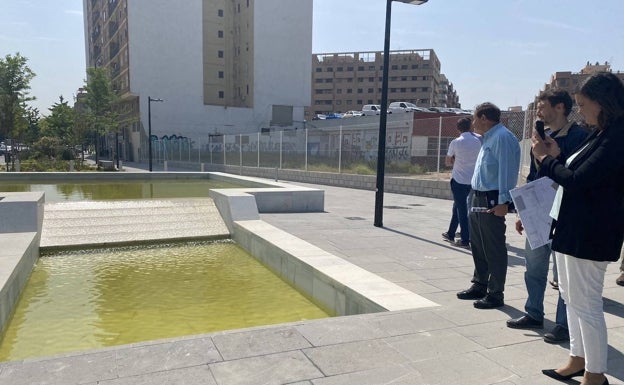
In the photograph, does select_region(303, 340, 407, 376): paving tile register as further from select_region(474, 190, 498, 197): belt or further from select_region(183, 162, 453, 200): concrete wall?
select_region(183, 162, 453, 200): concrete wall

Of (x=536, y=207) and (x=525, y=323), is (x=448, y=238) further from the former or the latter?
(x=536, y=207)

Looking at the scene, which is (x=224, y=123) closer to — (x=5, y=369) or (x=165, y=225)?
(x=165, y=225)

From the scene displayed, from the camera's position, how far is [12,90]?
84.0ft

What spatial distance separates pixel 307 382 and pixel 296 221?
6361 millimetres

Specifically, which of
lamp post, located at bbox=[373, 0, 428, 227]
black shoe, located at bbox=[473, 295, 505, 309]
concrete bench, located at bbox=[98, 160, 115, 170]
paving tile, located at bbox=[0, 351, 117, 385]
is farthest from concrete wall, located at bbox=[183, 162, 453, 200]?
paving tile, located at bbox=[0, 351, 117, 385]

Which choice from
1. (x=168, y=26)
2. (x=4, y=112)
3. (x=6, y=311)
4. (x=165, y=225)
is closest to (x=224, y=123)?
(x=168, y=26)

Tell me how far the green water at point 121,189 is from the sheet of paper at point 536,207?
10.8 meters

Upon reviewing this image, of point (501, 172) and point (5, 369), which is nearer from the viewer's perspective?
point (5, 369)

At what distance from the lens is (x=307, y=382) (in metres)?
2.67

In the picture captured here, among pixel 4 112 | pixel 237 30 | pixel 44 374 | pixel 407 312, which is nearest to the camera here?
pixel 44 374

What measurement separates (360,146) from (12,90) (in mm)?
20834

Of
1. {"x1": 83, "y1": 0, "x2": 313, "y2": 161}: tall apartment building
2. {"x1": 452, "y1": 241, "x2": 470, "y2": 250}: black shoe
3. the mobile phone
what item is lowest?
{"x1": 452, "y1": 241, "x2": 470, "y2": 250}: black shoe

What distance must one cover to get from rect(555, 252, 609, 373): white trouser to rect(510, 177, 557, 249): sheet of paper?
A: 712 millimetres

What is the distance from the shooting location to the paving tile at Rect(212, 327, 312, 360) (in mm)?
3045
